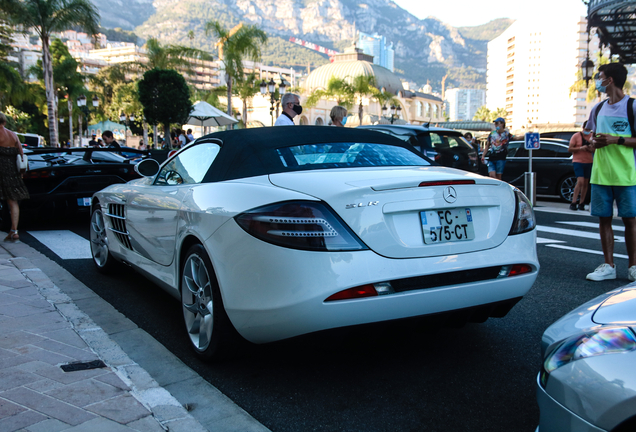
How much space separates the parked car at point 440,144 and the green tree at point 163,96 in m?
13.5

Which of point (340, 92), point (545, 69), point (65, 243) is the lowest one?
point (65, 243)

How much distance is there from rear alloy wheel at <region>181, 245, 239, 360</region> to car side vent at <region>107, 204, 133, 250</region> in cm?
132

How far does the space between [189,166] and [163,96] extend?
64.6ft

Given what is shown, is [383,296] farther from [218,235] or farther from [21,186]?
[21,186]

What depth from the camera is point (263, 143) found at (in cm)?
341

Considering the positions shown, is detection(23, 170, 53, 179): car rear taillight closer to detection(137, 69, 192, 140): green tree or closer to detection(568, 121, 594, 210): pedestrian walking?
detection(568, 121, 594, 210): pedestrian walking

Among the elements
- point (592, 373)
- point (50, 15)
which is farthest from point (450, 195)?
point (50, 15)

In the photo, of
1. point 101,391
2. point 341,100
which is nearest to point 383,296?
point 101,391

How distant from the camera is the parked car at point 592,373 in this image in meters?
1.48

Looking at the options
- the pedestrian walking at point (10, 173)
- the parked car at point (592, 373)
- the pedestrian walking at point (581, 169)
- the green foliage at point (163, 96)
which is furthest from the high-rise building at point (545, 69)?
the parked car at point (592, 373)

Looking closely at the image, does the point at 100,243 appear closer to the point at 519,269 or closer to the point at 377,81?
the point at 519,269

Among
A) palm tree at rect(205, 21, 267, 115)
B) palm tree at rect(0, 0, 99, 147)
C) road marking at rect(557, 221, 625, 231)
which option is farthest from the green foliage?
road marking at rect(557, 221, 625, 231)

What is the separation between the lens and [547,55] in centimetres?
17025

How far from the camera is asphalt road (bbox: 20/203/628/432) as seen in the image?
2529mm
